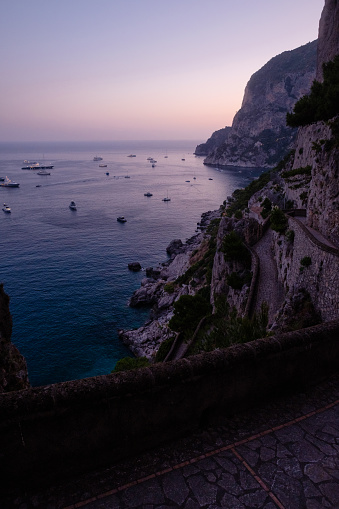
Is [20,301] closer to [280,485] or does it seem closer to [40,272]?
[40,272]

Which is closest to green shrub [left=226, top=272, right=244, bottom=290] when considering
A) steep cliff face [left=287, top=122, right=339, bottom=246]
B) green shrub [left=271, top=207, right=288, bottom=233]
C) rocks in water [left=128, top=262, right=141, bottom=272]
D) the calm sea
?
green shrub [left=271, top=207, right=288, bottom=233]

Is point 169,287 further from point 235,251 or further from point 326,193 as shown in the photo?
point 326,193

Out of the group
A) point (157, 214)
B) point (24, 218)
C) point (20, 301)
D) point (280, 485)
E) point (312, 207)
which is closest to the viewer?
point (280, 485)

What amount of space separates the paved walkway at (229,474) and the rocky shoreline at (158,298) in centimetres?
3147

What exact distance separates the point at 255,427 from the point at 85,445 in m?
3.56

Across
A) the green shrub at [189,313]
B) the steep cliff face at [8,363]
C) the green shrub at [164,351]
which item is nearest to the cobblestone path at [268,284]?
the green shrub at [189,313]

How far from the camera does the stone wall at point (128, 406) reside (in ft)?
16.9

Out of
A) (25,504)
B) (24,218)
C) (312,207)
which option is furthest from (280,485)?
(24,218)

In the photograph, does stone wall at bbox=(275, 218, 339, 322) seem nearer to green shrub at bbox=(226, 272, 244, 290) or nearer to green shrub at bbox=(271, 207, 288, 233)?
green shrub at bbox=(271, 207, 288, 233)

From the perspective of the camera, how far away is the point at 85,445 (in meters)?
5.52

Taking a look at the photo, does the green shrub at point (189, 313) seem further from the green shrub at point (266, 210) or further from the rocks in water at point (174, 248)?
the rocks in water at point (174, 248)

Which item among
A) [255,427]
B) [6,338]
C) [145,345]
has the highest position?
[255,427]

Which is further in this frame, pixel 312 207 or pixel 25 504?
pixel 312 207

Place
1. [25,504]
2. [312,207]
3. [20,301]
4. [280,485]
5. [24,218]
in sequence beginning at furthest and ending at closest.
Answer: [24,218] < [20,301] < [312,207] < [280,485] < [25,504]
